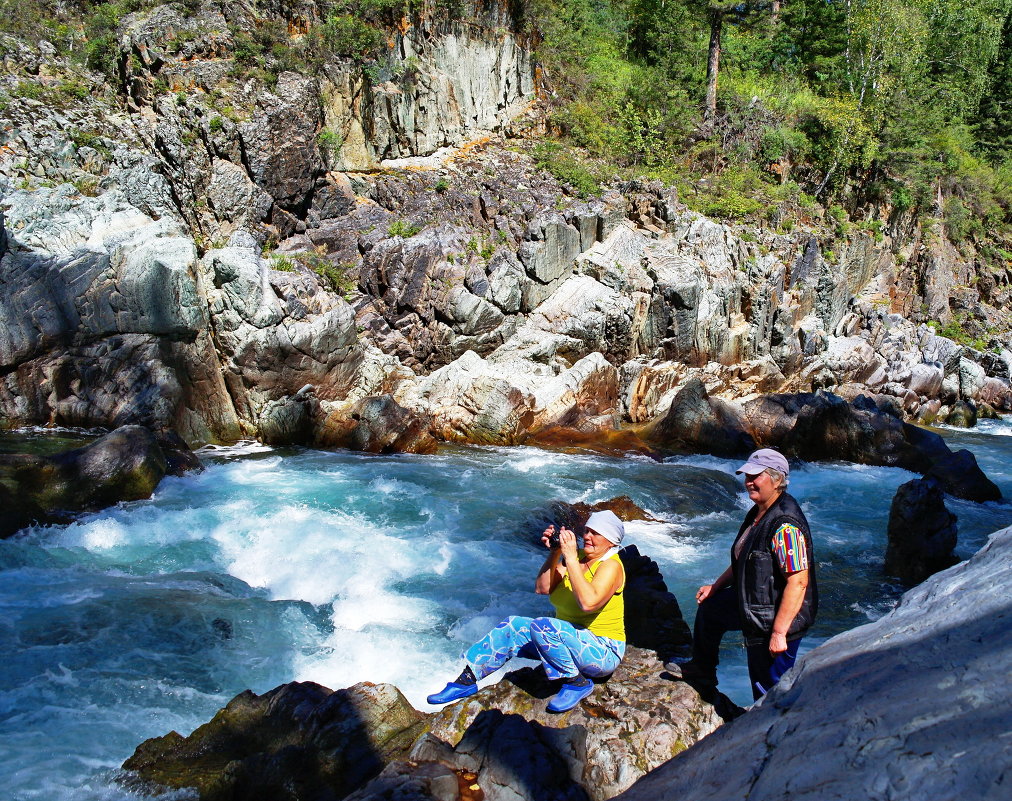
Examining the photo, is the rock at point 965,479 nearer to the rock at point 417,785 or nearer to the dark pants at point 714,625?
the dark pants at point 714,625

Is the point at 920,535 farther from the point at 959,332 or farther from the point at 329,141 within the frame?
the point at 959,332

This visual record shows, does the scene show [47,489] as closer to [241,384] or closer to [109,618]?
[109,618]

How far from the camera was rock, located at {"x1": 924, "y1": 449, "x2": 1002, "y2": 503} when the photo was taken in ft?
39.8

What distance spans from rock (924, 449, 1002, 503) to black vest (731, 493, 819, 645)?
33.2 ft

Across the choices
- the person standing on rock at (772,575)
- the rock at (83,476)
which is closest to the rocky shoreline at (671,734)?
the person standing on rock at (772,575)

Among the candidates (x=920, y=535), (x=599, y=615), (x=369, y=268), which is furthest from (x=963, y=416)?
(x=599, y=615)

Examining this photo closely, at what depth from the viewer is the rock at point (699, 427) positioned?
14.9m

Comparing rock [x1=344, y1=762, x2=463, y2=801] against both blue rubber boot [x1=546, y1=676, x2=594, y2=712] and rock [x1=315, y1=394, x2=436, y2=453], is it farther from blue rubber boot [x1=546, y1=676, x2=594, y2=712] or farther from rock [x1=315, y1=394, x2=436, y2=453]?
rock [x1=315, y1=394, x2=436, y2=453]

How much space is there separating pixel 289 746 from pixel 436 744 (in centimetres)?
100

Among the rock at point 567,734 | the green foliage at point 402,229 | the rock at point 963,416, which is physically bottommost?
the rock at point 963,416

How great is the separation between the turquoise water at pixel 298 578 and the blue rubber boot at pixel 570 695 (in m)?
1.76

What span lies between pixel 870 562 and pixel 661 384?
9452 mm

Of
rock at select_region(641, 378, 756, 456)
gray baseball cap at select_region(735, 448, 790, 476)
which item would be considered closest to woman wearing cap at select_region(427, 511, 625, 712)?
gray baseball cap at select_region(735, 448, 790, 476)

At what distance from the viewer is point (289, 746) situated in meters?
3.88
